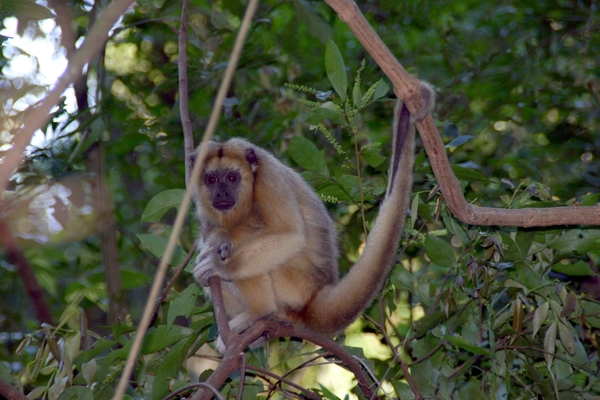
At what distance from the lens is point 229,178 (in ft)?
12.5

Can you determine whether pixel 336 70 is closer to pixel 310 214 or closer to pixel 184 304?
pixel 310 214

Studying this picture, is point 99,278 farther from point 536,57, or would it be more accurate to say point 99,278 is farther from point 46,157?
point 536,57

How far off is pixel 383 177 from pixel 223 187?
1.02 m

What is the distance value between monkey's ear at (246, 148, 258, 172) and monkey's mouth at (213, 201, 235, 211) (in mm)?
275

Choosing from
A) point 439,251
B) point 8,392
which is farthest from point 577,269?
point 8,392

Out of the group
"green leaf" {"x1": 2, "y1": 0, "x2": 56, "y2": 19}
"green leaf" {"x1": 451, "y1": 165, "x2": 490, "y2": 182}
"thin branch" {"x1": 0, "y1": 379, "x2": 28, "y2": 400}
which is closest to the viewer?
"thin branch" {"x1": 0, "y1": 379, "x2": 28, "y2": 400}

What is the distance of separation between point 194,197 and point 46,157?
104cm

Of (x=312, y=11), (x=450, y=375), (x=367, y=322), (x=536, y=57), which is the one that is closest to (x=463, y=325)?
(x=450, y=375)

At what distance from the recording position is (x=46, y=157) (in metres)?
4.01

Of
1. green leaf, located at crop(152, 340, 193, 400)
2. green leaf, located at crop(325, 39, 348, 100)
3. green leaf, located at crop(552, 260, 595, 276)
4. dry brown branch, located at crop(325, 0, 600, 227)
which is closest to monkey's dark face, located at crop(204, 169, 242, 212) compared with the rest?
green leaf, located at crop(152, 340, 193, 400)

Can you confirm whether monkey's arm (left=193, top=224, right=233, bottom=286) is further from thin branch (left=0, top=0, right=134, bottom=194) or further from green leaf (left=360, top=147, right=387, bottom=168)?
thin branch (left=0, top=0, right=134, bottom=194)

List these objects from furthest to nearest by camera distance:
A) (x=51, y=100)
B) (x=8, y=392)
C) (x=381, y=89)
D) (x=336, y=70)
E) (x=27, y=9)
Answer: (x=381, y=89), (x=336, y=70), (x=27, y=9), (x=8, y=392), (x=51, y=100)

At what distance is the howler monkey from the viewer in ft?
11.6

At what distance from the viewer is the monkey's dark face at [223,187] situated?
3.74m
